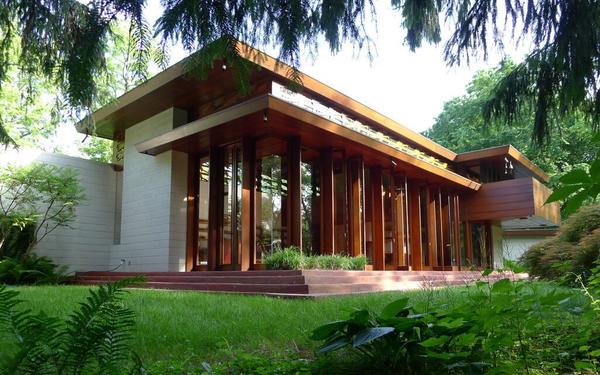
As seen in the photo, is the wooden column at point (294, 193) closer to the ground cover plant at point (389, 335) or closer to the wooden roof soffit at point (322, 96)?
the wooden roof soffit at point (322, 96)

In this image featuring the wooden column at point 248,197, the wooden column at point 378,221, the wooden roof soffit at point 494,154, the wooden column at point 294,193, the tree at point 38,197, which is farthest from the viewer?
the wooden roof soffit at point 494,154

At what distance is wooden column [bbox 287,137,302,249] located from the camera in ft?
33.2

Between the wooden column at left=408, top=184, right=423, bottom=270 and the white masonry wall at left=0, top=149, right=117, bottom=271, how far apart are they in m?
8.62

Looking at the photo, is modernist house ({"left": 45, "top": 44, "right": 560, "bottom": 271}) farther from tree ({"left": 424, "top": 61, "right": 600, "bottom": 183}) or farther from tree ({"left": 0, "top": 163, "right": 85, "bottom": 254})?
tree ({"left": 424, "top": 61, "right": 600, "bottom": 183})

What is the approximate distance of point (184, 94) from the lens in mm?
11492

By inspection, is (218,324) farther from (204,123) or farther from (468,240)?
(468,240)

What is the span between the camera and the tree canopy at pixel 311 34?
9.86 feet

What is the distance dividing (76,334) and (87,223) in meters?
13.6

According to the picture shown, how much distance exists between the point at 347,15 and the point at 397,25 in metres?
0.66

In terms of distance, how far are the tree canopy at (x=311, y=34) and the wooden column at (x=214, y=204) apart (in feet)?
22.9

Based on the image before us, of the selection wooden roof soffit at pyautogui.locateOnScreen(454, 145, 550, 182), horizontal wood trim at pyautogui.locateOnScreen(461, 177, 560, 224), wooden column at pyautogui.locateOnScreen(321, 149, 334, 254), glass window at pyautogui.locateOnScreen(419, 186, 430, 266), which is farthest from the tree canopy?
wooden roof soffit at pyautogui.locateOnScreen(454, 145, 550, 182)

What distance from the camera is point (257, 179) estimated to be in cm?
1111

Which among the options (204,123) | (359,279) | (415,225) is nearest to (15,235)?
(204,123)

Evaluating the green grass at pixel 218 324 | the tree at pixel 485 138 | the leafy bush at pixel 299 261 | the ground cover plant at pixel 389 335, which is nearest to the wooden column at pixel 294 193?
the leafy bush at pixel 299 261
